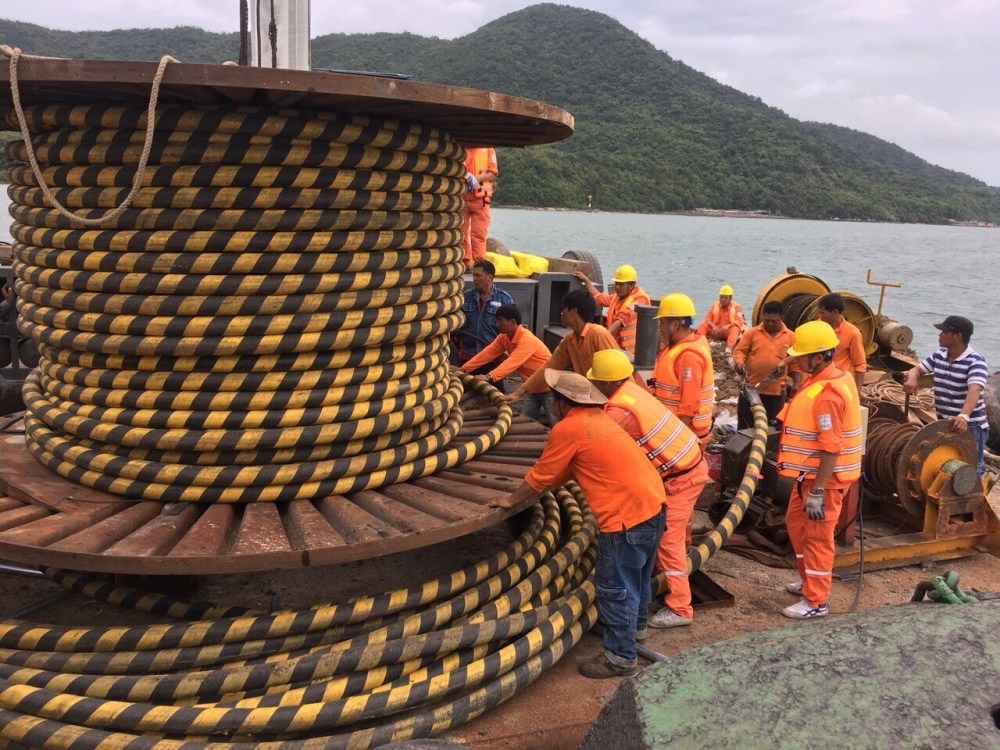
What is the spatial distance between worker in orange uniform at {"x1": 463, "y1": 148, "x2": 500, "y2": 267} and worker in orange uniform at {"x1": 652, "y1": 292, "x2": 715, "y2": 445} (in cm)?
341

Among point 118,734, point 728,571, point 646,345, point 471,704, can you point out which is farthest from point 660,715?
point 646,345

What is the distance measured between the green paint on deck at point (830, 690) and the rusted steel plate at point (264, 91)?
206cm

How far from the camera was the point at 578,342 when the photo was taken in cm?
547

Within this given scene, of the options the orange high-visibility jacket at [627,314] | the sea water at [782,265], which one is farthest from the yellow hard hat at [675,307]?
the sea water at [782,265]

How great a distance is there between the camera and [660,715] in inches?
64.2

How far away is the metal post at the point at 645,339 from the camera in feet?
25.3

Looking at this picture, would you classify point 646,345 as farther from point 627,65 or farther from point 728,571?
point 627,65

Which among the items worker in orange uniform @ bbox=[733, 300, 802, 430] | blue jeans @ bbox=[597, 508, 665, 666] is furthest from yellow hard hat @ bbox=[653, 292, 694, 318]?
worker in orange uniform @ bbox=[733, 300, 802, 430]

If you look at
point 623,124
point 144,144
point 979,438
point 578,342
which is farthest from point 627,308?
point 623,124

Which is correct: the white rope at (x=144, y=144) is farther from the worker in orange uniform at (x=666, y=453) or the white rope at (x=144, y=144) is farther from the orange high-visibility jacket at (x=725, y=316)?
the orange high-visibility jacket at (x=725, y=316)

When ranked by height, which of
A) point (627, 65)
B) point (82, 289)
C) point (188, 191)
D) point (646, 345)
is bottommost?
point (646, 345)

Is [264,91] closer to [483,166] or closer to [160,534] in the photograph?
[160,534]

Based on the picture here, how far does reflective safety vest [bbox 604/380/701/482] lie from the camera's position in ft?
12.9

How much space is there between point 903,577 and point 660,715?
3994 mm
